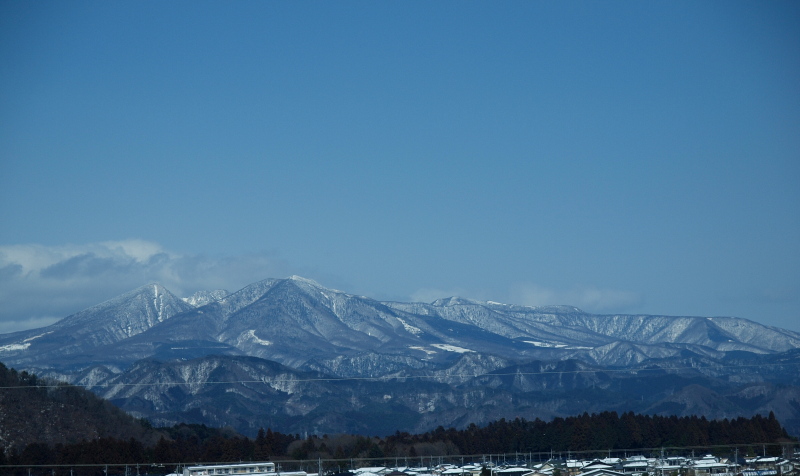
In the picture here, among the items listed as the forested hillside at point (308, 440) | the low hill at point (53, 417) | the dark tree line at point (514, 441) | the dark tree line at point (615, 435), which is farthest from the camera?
the low hill at point (53, 417)

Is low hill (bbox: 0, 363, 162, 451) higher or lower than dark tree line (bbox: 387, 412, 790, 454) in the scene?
higher

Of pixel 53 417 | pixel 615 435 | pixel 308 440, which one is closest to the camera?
pixel 615 435

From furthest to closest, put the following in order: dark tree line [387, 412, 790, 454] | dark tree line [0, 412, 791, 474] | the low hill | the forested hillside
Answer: the low hill < dark tree line [387, 412, 790, 454] < dark tree line [0, 412, 791, 474] < the forested hillside

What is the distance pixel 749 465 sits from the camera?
103m

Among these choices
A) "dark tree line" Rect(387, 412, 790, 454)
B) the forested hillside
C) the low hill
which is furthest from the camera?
the low hill

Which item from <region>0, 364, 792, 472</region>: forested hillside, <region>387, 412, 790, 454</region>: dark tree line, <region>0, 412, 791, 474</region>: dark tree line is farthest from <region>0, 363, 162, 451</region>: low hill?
<region>387, 412, 790, 454</region>: dark tree line

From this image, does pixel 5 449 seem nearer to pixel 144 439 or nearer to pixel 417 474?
pixel 144 439

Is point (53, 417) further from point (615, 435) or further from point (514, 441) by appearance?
point (615, 435)

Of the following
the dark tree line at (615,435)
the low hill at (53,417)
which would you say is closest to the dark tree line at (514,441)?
the dark tree line at (615,435)

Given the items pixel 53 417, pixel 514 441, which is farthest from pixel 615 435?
pixel 53 417

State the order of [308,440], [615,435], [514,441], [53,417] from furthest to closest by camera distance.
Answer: [53,417]
[308,440]
[514,441]
[615,435]

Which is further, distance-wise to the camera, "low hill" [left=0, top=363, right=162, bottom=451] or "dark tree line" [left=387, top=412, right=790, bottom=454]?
"low hill" [left=0, top=363, right=162, bottom=451]

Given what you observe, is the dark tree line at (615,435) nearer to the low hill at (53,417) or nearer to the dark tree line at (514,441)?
the dark tree line at (514,441)

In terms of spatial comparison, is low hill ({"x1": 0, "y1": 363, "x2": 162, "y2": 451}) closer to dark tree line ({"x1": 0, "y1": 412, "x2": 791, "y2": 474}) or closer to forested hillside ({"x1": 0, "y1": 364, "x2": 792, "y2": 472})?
forested hillside ({"x1": 0, "y1": 364, "x2": 792, "y2": 472})
